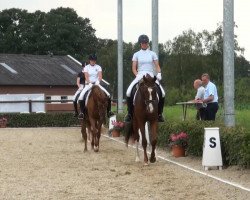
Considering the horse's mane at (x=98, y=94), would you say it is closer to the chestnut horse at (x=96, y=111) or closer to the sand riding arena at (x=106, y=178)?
the chestnut horse at (x=96, y=111)

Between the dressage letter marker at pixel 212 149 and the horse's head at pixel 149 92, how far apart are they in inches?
62.9

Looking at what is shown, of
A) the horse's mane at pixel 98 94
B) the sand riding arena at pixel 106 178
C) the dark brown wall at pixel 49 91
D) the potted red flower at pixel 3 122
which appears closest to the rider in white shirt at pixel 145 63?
the sand riding arena at pixel 106 178

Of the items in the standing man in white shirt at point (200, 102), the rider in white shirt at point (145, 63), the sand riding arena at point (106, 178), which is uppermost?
the rider in white shirt at point (145, 63)

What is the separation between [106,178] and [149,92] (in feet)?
9.03

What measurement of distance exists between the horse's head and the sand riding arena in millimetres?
1305

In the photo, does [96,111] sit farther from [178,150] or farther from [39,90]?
[39,90]

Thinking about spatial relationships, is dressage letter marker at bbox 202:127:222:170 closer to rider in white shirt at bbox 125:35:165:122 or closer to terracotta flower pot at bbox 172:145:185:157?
rider in white shirt at bbox 125:35:165:122

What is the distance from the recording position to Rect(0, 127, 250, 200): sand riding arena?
10086 mm

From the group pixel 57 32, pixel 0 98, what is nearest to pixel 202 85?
pixel 0 98

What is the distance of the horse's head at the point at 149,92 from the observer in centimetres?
1408

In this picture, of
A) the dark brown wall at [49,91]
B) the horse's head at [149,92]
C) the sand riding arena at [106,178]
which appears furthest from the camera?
the dark brown wall at [49,91]

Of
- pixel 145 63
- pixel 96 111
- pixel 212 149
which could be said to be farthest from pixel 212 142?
pixel 96 111

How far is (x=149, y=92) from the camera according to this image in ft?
46.1

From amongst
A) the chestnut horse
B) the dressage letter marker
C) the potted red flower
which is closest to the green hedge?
the dressage letter marker
